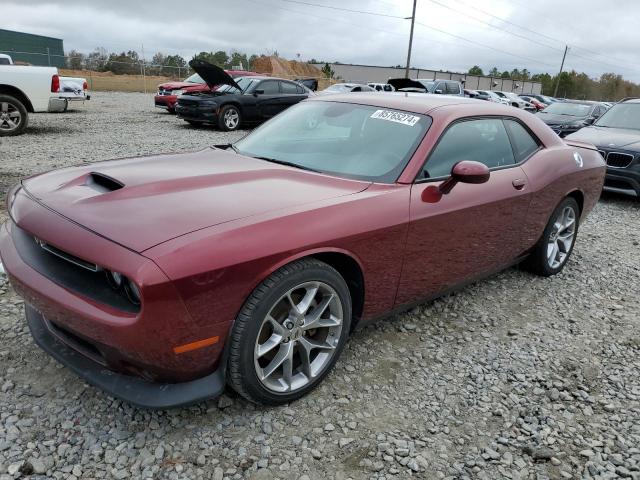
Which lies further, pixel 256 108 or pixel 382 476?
pixel 256 108

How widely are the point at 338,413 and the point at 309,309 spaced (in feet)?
1.76

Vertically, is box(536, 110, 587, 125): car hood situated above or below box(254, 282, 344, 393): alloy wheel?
above

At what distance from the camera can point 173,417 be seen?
2.35 m

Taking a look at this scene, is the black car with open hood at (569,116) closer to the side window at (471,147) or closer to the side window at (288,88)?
the side window at (288,88)

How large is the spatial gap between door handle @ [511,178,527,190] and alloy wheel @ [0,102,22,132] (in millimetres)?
9939

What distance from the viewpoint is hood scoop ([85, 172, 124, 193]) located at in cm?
250

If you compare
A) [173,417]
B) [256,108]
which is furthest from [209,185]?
[256,108]

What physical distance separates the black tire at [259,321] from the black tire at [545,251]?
2426mm

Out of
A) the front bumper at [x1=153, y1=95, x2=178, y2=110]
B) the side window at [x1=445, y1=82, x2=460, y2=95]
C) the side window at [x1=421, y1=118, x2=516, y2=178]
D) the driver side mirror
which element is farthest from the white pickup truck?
the side window at [x1=445, y1=82, x2=460, y2=95]

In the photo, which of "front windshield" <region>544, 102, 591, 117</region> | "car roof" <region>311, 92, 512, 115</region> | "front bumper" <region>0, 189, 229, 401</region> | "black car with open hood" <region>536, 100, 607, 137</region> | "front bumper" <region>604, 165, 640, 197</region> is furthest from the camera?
"front windshield" <region>544, 102, 591, 117</region>

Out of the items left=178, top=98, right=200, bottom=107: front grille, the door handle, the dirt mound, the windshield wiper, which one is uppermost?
the dirt mound

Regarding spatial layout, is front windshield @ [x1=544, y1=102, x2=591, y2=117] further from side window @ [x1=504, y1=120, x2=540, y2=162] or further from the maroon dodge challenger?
the maroon dodge challenger

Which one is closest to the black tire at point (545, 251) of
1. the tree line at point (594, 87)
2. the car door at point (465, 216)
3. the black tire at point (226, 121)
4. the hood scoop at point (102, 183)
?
the car door at point (465, 216)

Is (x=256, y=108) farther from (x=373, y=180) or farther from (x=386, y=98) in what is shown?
(x=373, y=180)
